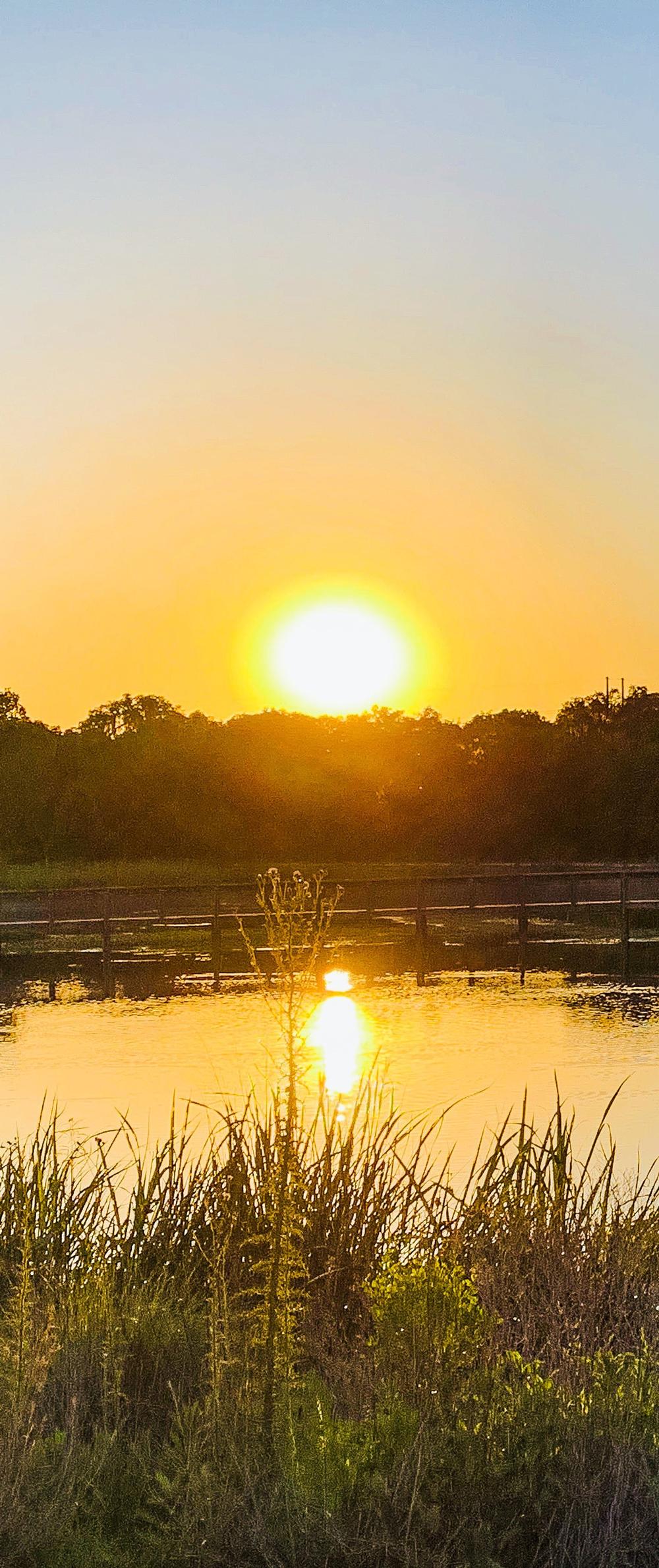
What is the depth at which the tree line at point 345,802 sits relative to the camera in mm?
82938

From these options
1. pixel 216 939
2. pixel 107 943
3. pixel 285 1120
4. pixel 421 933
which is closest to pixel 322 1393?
pixel 285 1120

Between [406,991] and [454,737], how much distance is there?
67086mm

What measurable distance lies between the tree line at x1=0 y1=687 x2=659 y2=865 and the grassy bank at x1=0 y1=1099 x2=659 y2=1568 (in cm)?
7017

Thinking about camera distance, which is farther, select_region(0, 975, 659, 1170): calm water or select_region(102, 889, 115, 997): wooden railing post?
select_region(102, 889, 115, 997): wooden railing post

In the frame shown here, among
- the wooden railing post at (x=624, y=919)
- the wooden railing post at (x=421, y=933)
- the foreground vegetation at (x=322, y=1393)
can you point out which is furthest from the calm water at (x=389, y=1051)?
the wooden railing post at (x=624, y=919)

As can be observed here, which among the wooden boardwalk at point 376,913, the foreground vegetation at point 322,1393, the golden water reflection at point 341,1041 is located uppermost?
the wooden boardwalk at point 376,913

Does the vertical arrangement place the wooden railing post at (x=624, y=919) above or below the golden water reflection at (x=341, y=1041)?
above

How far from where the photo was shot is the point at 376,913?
174 ft

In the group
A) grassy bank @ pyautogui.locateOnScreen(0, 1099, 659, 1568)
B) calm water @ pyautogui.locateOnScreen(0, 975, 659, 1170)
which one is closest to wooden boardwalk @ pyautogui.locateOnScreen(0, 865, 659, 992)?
calm water @ pyautogui.locateOnScreen(0, 975, 659, 1170)

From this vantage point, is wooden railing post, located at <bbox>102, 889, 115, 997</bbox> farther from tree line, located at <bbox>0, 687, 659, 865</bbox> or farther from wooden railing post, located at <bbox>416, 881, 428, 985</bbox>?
tree line, located at <bbox>0, 687, 659, 865</bbox>

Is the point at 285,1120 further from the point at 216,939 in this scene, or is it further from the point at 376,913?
the point at 376,913

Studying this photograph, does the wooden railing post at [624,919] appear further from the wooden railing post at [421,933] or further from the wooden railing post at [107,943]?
the wooden railing post at [107,943]

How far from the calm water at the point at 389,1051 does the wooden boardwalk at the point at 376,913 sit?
4236 mm

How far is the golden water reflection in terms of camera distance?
900 inches
